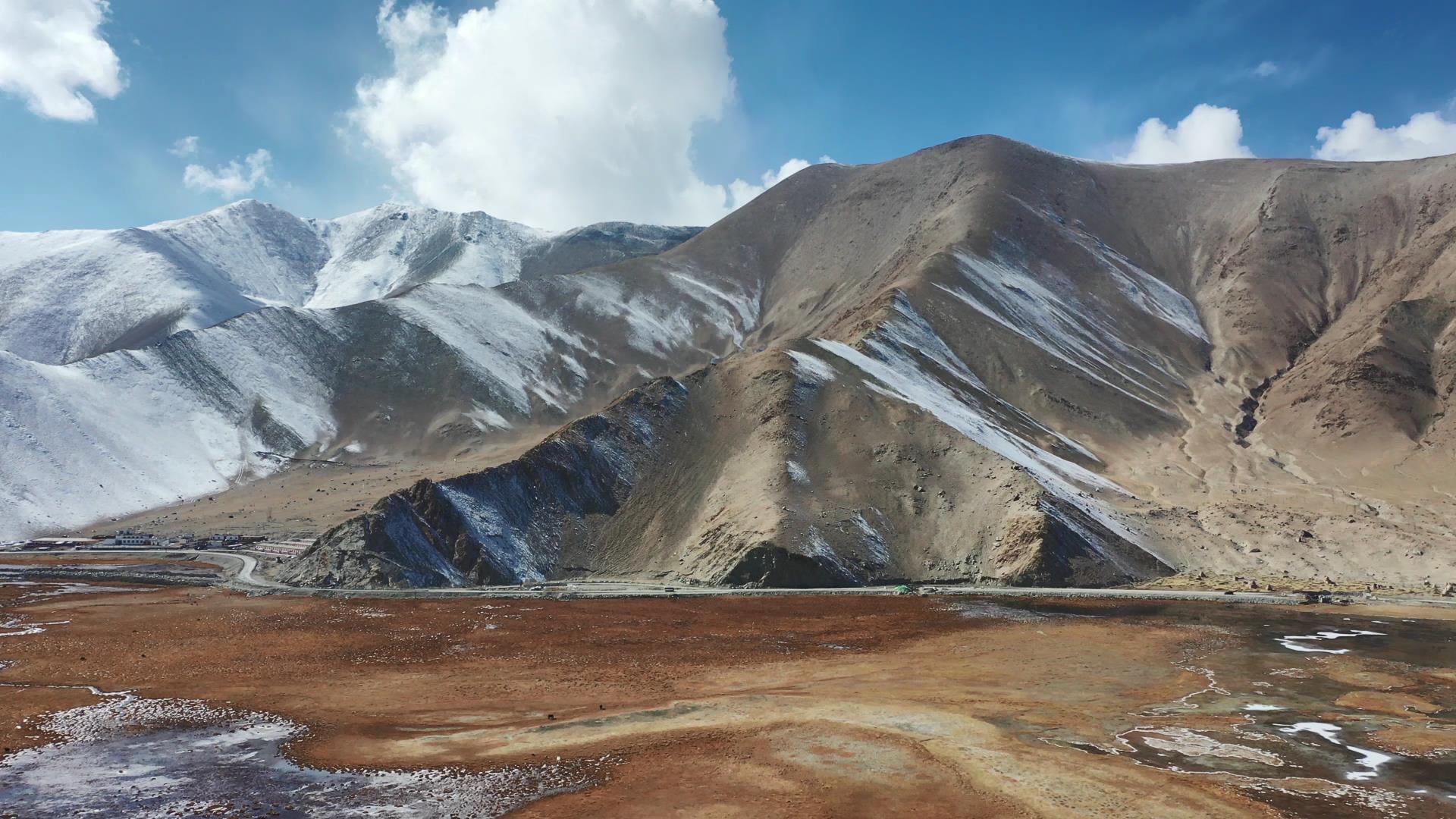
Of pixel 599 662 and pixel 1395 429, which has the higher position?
pixel 1395 429

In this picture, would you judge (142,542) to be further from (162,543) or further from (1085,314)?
(1085,314)

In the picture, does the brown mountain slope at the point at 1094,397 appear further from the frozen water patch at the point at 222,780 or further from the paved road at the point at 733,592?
the frozen water patch at the point at 222,780

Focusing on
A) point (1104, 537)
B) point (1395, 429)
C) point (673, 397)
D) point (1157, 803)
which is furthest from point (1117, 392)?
point (1157, 803)

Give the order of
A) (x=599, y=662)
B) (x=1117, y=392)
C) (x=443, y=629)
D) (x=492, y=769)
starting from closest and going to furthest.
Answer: (x=492, y=769) → (x=599, y=662) → (x=443, y=629) → (x=1117, y=392)

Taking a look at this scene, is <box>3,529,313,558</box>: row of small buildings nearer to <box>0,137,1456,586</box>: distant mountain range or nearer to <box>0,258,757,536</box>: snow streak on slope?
<box>0,258,757,536</box>: snow streak on slope

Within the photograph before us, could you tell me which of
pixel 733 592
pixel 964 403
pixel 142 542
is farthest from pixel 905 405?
pixel 142 542

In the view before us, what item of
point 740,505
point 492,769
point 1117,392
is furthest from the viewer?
point 1117,392

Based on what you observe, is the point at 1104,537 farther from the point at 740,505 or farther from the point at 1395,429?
the point at 1395,429

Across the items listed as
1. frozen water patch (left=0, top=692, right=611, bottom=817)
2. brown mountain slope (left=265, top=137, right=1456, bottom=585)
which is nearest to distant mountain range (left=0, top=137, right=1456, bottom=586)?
brown mountain slope (left=265, top=137, right=1456, bottom=585)
